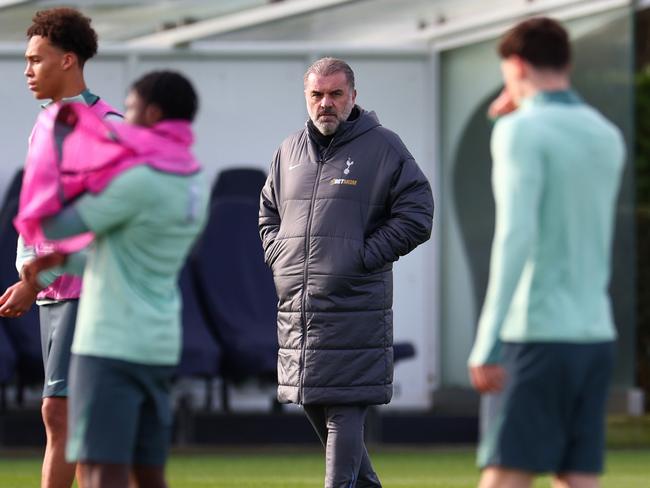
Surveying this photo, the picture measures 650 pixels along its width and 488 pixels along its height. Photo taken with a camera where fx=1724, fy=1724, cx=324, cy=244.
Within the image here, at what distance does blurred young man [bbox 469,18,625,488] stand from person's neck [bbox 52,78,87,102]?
204cm

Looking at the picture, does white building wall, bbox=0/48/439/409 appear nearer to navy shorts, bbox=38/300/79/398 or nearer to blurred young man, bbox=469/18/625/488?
navy shorts, bbox=38/300/79/398

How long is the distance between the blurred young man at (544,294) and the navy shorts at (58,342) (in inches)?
72.2

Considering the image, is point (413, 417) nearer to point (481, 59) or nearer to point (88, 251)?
point (481, 59)

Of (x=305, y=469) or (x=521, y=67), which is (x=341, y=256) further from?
(x=305, y=469)

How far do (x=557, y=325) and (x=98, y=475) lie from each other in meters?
1.27

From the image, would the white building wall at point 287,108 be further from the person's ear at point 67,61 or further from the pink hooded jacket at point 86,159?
the pink hooded jacket at point 86,159

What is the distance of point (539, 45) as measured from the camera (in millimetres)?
4484

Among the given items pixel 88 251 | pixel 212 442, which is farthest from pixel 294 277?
pixel 212 442

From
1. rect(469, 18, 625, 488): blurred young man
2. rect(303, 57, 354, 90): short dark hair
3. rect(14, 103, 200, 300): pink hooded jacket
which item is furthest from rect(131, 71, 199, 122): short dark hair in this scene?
rect(303, 57, 354, 90): short dark hair

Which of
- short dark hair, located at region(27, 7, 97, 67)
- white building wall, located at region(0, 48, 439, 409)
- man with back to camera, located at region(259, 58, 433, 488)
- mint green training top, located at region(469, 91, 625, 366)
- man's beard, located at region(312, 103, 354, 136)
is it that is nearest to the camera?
mint green training top, located at region(469, 91, 625, 366)

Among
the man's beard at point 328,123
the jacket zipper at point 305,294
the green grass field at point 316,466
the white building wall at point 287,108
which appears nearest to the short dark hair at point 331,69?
the man's beard at point 328,123

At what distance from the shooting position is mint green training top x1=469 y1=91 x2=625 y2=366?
14.3ft

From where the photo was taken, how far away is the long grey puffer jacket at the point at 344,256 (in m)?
6.42

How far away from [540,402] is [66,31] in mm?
2416
